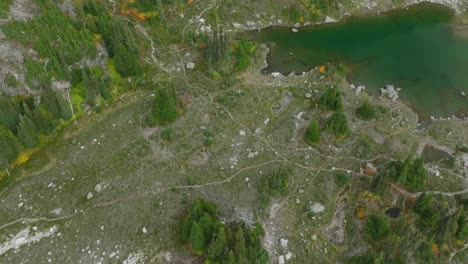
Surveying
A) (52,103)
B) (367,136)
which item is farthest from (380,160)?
(52,103)

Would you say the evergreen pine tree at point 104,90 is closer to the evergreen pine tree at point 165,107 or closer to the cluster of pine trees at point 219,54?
the evergreen pine tree at point 165,107

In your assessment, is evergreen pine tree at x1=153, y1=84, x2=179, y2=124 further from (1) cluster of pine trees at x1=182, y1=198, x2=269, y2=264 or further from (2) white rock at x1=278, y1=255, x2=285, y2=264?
(2) white rock at x1=278, y1=255, x2=285, y2=264

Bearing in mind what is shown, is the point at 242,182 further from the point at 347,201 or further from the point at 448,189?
the point at 448,189

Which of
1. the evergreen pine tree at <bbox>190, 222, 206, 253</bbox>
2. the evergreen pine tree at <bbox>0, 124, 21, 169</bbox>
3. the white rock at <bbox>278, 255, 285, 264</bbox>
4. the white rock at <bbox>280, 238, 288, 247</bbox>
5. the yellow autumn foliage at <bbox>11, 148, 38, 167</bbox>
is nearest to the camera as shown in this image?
the evergreen pine tree at <bbox>190, 222, 206, 253</bbox>

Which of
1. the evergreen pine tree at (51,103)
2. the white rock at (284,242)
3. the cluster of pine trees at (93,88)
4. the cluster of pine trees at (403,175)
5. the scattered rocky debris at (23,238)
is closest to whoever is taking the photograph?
the scattered rocky debris at (23,238)

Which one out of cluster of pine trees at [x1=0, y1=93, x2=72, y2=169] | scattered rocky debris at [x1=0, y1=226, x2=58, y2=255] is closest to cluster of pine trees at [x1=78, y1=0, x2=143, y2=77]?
cluster of pine trees at [x1=0, y1=93, x2=72, y2=169]

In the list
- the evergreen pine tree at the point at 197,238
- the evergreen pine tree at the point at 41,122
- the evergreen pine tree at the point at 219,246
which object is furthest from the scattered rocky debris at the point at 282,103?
the evergreen pine tree at the point at 41,122
